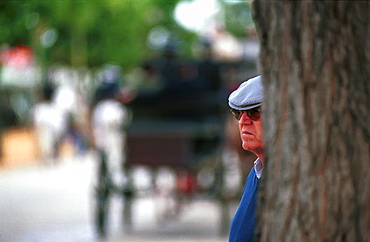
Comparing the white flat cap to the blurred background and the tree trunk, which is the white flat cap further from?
the blurred background

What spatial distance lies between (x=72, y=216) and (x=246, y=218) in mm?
8754

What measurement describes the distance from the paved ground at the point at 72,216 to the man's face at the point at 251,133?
235 inches

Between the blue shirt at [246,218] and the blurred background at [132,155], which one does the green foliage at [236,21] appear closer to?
the blurred background at [132,155]

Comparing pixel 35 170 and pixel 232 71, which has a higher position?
pixel 232 71

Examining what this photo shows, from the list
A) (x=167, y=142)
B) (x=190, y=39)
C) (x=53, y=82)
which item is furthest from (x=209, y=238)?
→ (x=53, y=82)

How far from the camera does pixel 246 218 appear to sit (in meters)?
3.36

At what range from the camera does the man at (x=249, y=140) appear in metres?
3.36

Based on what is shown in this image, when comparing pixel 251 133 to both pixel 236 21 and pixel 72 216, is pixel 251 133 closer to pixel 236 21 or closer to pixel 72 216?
pixel 72 216

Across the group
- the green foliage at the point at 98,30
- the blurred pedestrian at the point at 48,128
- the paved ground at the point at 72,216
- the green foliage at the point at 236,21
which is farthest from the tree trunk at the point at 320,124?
the green foliage at the point at 236,21

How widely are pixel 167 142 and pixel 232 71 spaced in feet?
9.55

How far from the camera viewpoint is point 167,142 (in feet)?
34.3

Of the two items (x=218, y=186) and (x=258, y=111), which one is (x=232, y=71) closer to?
(x=218, y=186)

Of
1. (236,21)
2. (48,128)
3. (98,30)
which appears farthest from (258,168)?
(236,21)

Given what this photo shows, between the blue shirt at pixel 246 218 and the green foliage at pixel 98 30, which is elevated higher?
the green foliage at pixel 98 30
